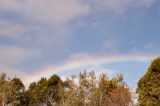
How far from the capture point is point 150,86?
2482 inches

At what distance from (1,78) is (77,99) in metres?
16.8

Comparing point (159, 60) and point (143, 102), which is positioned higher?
point (159, 60)

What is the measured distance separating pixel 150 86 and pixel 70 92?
1210cm

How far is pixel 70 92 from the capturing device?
203ft

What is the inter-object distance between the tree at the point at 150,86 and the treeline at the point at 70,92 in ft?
7.30

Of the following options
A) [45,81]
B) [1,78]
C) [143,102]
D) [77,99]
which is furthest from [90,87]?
[45,81]

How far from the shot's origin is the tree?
60094mm

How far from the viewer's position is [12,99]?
238 feet

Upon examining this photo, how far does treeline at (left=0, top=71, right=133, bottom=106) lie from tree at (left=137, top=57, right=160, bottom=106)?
2225mm

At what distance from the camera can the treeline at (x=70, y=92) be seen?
60.9 meters

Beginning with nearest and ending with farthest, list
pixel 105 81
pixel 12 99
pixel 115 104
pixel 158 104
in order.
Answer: pixel 158 104
pixel 115 104
pixel 105 81
pixel 12 99

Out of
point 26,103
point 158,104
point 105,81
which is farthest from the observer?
point 26,103

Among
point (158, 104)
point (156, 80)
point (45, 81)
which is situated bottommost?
point (158, 104)

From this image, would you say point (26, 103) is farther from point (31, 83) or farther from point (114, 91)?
point (114, 91)
